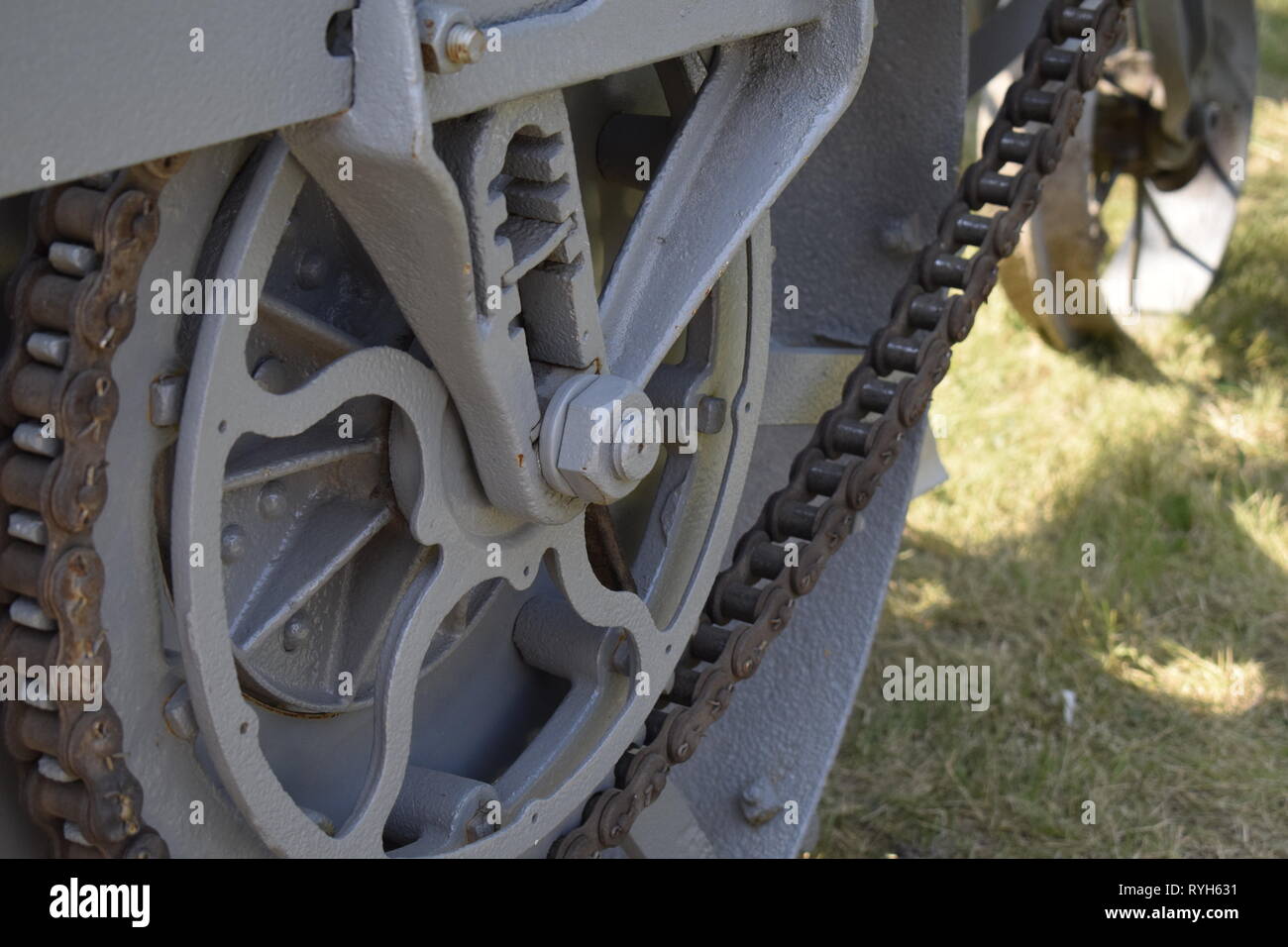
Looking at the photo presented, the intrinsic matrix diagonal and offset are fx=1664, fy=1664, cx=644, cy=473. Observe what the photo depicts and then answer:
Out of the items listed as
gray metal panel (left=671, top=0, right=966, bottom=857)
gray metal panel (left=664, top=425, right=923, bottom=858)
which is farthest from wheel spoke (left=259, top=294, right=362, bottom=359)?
gray metal panel (left=664, top=425, right=923, bottom=858)

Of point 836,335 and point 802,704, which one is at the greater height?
point 836,335

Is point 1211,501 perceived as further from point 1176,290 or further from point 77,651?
point 77,651

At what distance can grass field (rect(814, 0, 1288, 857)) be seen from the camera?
8.87ft

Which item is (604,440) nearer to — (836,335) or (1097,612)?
(836,335)

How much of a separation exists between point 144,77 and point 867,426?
124 cm

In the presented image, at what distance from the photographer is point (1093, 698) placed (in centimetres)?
296

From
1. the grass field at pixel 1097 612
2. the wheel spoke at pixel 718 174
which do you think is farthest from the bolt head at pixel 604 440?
the grass field at pixel 1097 612

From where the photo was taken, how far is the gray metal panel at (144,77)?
109 centimetres

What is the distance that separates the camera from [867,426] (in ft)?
7.20

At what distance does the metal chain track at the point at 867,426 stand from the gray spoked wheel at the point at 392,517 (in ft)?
0.27

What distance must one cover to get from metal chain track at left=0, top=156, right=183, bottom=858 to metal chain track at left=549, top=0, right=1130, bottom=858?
27.1 inches

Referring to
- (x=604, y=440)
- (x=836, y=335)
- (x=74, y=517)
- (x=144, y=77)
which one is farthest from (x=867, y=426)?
(x=144, y=77)

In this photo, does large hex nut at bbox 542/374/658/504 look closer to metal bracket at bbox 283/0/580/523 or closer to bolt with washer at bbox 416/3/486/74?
metal bracket at bbox 283/0/580/523

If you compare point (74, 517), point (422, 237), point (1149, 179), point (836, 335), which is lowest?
point (74, 517)
